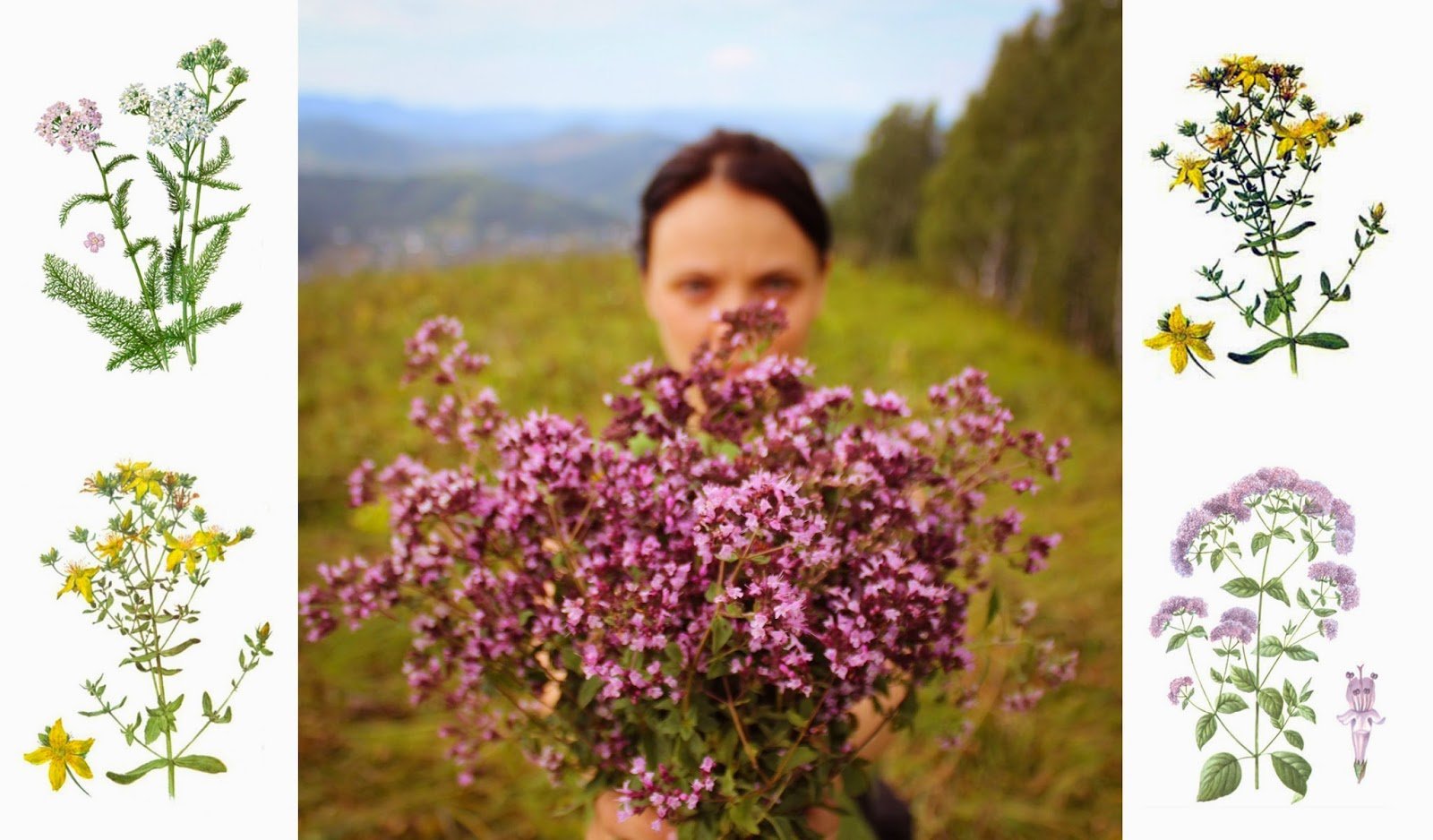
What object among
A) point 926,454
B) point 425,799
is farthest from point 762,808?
point 425,799

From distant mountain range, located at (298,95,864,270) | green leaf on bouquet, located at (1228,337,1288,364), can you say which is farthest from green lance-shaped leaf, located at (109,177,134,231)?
distant mountain range, located at (298,95,864,270)

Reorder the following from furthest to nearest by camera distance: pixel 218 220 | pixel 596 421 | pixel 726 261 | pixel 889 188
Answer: pixel 889 188 < pixel 596 421 < pixel 726 261 < pixel 218 220

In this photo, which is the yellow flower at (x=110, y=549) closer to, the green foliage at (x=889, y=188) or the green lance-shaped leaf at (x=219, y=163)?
the green lance-shaped leaf at (x=219, y=163)

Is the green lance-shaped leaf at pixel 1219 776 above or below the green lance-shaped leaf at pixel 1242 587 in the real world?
below

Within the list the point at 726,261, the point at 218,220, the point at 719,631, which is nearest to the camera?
the point at 719,631

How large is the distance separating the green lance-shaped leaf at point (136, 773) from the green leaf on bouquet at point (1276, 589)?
1.69 m

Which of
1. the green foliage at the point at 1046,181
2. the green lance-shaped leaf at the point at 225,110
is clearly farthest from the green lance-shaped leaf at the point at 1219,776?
the green foliage at the point at 1046,181

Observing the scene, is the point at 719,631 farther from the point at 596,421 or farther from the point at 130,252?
the point at 596,421

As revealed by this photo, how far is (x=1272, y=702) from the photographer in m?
1.77

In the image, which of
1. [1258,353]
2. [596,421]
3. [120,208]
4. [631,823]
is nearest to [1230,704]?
[1258,353]

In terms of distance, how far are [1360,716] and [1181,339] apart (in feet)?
2.08

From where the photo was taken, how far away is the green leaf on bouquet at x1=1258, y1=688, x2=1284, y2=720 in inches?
69.7

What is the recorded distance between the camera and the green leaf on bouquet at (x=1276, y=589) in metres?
1.75

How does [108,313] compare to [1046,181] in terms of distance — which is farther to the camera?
[1046,181]
